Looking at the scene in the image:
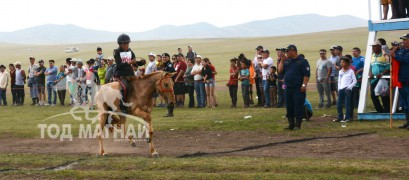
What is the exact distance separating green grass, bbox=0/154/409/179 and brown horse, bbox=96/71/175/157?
1.53 metres

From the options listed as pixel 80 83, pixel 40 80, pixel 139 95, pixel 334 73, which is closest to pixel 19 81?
pixel 40 80

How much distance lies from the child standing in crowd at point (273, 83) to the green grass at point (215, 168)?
13.0 meters

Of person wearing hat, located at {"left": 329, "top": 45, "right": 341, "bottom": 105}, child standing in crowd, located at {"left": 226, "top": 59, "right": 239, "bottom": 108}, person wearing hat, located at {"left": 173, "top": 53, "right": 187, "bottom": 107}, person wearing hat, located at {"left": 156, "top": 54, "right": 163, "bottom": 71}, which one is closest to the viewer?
person wearing hat, located at {"left": 329, "top": 45, "right": 341, "bottom": 105}

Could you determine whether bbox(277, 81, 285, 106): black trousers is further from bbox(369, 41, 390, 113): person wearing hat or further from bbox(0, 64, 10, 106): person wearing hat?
bbox(0, 64, 10, 106): person wearing hat

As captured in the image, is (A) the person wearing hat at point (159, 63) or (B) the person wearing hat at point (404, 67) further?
(A) the person wearing hat at point (159, 63)

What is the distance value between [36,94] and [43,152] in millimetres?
19414

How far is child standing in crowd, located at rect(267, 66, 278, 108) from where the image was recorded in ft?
88.5

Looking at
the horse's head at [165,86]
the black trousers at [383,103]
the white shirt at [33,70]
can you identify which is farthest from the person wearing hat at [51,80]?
Answer: the horse's head at [165,86]

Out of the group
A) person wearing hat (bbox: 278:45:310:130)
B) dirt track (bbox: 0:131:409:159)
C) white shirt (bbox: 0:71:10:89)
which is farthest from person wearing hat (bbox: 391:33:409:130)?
white shirt (bbox: 0:71:10:89)

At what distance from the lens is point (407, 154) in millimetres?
14273

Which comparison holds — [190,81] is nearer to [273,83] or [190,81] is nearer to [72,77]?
[273,83]

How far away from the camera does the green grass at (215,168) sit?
11898 millimetres

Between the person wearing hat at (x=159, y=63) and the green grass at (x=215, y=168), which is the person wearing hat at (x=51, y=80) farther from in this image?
the green grass at (x=215, y=168)

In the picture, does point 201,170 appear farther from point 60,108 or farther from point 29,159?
point 60,108
